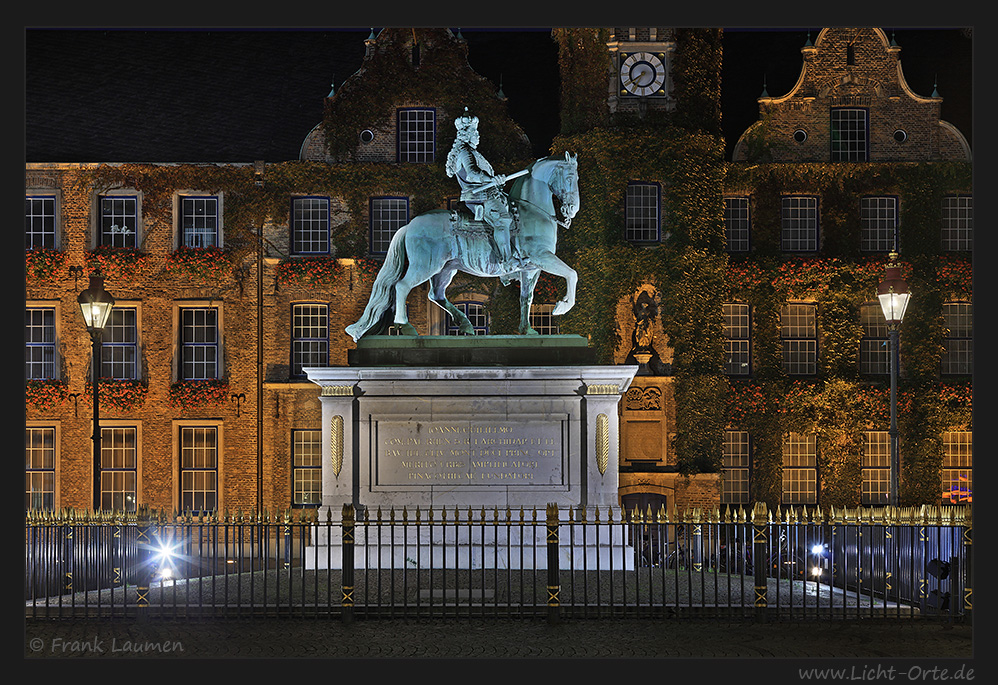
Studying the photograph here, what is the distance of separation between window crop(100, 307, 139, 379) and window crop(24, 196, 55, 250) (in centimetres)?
260

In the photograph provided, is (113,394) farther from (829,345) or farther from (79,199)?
(829,345)

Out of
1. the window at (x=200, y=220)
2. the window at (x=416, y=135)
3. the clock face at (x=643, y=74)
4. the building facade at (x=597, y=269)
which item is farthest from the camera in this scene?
the window at (x=416, y=135)

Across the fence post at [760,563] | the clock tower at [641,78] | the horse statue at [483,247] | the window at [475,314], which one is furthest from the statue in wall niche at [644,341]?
the fence post at [760,563]

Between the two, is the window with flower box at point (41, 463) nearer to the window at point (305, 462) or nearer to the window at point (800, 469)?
the window at point (305, 462)

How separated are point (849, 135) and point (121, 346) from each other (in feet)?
65.4

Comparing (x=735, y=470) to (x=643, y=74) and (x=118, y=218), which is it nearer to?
(x=643, y=74)

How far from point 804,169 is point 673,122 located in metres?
3.75

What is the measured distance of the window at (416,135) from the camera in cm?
2903

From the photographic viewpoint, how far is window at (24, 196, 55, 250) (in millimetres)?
28797

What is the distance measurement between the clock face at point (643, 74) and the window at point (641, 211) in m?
2.40

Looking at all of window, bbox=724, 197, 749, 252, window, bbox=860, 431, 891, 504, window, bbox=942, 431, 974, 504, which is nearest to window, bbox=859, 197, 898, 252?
window, bbox=724, 197, 749, 252

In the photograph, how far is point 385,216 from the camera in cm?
2883

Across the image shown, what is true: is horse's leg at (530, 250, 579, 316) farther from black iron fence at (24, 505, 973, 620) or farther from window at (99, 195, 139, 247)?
window at (99, 195, 139, 247)

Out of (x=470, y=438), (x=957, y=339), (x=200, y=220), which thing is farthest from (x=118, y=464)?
(x=957, y=339)
